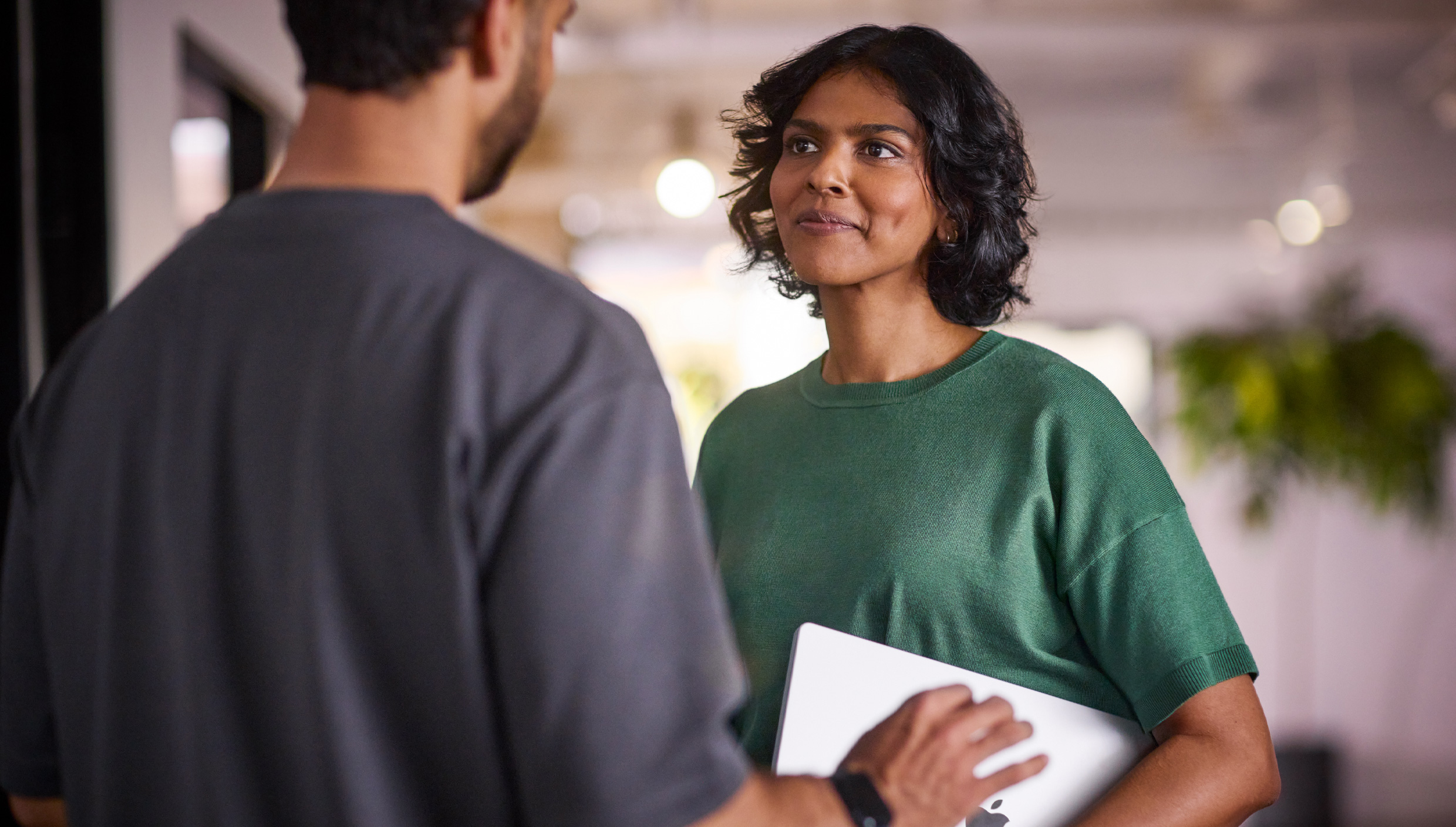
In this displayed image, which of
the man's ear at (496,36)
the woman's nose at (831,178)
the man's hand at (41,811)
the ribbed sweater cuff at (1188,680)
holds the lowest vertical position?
the man's hand at (41,811)

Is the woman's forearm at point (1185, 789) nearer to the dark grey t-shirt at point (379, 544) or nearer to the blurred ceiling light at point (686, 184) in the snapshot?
the dark grey t-shirt at point (379, 544)

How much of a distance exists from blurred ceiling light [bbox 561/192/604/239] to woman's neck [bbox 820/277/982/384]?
645 cm

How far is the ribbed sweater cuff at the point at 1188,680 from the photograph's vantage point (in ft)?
3.28

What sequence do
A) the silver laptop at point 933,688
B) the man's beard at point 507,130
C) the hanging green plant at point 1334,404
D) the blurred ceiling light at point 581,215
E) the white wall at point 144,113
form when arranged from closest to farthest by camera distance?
the man's beard at point 507,130
the silver laptop at point 933,688
the white wall at point 144,113
the hanging green plant at point 1334,404
the blurred ceiling light at point 581,215

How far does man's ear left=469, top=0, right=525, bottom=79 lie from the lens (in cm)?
76

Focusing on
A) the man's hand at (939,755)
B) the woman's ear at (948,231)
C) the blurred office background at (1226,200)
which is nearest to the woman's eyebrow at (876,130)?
the woman's ear at (948,231)

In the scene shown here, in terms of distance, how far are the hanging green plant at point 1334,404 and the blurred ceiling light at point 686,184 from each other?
2.55 m

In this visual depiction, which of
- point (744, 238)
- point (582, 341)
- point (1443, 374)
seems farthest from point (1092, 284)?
point (582, 341)

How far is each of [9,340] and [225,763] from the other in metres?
1.71

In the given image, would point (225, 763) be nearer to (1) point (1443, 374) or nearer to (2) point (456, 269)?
(2) point (456, 269)

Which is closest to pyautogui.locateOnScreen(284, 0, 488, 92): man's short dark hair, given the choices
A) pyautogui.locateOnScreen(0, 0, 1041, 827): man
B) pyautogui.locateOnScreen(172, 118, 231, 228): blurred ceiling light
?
pyautogui.locateOnScreen(0, 0, 1041, 827): man

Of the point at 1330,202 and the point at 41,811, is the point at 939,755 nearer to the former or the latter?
the point at 41,811

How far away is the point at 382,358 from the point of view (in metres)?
0.69

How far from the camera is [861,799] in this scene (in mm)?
849
